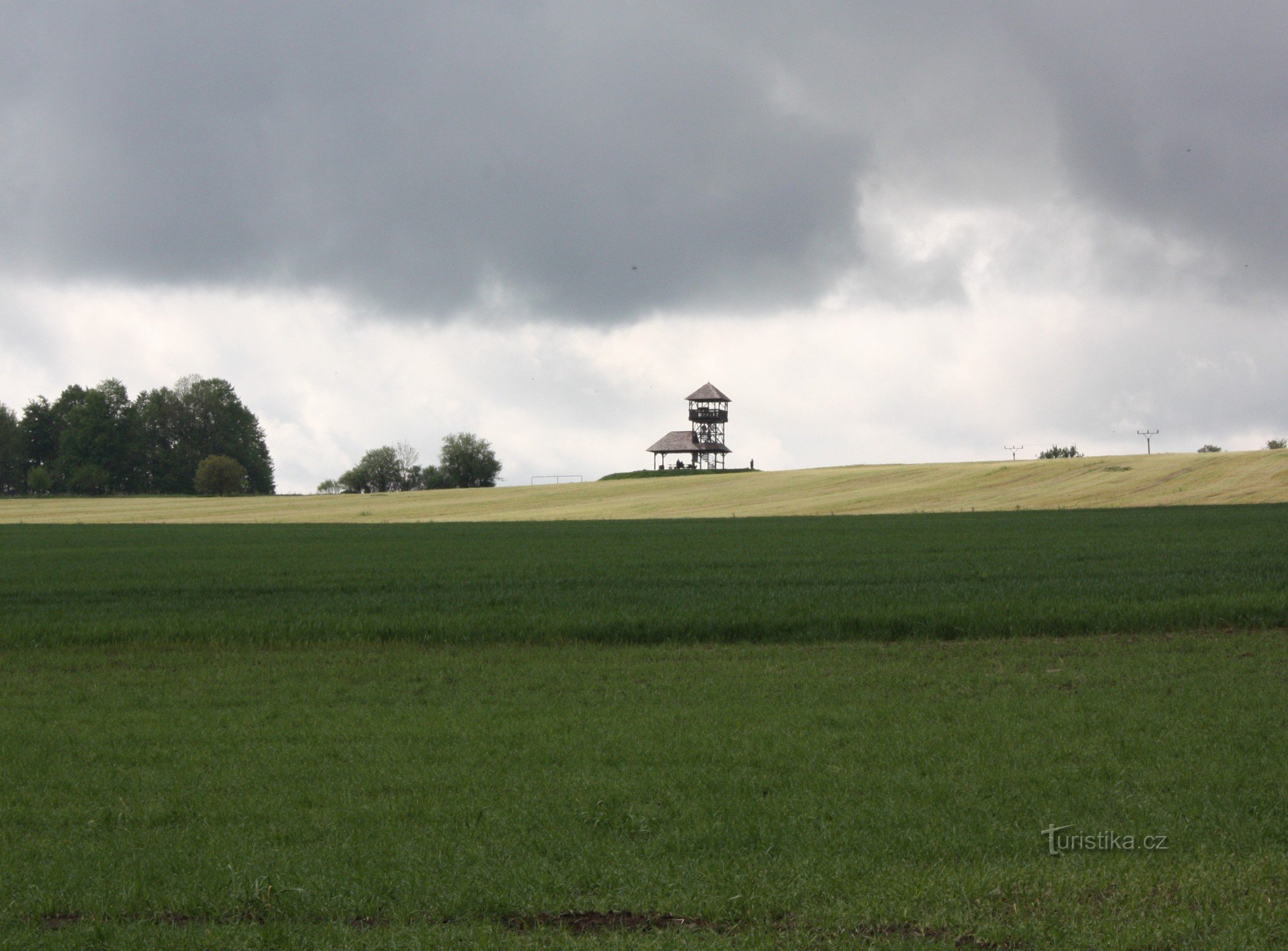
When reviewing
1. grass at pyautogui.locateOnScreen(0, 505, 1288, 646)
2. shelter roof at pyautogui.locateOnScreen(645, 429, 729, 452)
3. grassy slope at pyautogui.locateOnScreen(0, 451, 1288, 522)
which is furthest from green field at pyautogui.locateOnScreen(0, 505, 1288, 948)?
shelter roof at pyautogui.locateOnScreen(645, 429, 729, 452)

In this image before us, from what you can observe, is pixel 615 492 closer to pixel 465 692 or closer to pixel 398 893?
pixel 465 692

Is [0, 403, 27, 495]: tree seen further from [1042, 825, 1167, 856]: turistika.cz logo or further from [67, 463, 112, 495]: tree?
[1042, 825, 1167, 856]: turistika.cz logo

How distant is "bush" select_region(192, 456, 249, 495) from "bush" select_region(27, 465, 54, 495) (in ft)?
68.1

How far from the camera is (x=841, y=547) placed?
32062 millimetres

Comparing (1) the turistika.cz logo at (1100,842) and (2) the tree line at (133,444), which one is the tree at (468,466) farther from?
(1) the turistika.cz logo at (1100,842)

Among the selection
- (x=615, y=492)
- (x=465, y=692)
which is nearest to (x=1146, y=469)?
(x=615, y=492)

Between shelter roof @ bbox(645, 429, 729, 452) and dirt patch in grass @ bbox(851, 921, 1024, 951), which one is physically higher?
shelter roof @ bbox(645, 429, 729, 452)

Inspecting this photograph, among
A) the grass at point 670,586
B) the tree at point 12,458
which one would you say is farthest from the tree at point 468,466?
the grass at point 670,586

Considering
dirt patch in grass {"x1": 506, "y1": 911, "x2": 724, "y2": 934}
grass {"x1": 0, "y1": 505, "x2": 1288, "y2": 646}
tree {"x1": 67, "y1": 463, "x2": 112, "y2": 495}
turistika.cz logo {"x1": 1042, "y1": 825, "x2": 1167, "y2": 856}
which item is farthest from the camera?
tree {"x1": 67, "y1": 463, "x2": 112, "y2": 495}

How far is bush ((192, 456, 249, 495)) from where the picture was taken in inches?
4938

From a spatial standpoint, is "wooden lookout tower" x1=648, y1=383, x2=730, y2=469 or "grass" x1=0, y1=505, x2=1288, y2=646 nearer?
"grass" x1=0, y1=505, x2=1288, y2=646

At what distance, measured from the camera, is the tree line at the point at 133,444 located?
133m

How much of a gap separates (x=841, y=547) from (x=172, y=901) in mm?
26963

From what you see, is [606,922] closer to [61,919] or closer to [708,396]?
[61,919]
